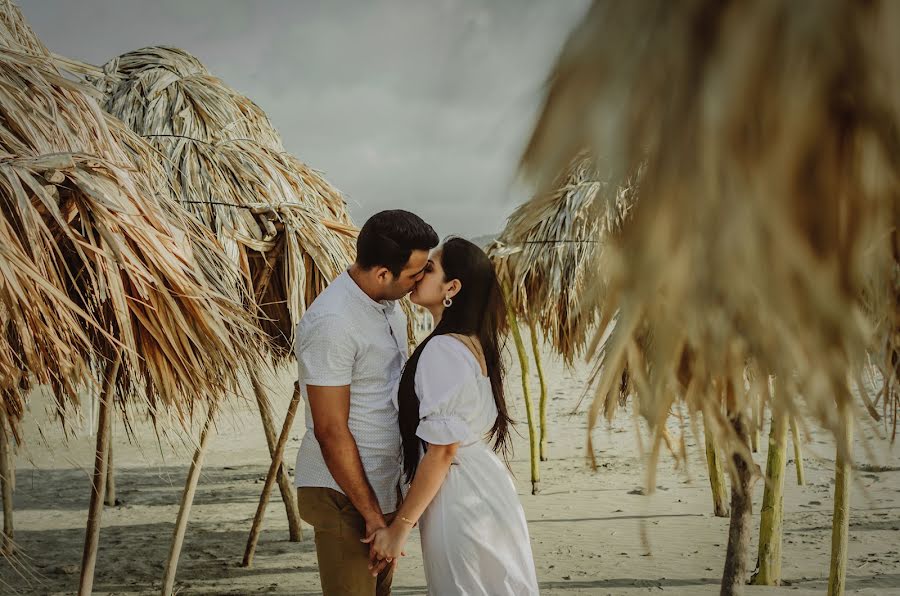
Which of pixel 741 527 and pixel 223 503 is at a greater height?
pixel 741 527

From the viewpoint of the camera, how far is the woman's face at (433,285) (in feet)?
8.13

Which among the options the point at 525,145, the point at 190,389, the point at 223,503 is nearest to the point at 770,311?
the point at 525,145

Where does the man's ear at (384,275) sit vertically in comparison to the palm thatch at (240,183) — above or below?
below

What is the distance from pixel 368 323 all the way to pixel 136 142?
2271mm

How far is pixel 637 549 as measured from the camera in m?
6.05

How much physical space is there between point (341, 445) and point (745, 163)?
2040mm

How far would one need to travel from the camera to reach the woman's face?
8.13ft

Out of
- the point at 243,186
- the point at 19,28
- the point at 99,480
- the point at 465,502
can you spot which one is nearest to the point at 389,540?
the point at 465,502

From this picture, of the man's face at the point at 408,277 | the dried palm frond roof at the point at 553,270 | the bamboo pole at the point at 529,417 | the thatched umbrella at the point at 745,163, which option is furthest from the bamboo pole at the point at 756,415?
the bamboo pole at the point at 529,417

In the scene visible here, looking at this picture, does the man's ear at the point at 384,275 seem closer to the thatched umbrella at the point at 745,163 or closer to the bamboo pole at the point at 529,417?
the thatched umbrella at the point at 745,163

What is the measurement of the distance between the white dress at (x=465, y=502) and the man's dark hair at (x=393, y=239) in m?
0.35

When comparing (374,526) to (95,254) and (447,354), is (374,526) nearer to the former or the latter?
(447,354)

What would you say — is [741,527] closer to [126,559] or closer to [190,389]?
[190,389]

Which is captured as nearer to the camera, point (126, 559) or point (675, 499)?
point (126, 559)
